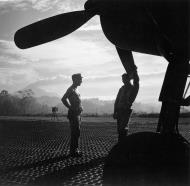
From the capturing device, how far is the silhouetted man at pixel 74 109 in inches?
298

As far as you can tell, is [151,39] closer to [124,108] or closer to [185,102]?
[185,102]

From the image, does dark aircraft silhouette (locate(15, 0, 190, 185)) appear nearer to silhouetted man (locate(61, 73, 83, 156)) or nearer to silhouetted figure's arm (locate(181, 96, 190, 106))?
silhouetted figure's arm (locate(181, 96, 190, 106))

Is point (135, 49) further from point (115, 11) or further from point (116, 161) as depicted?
point (116, 161)

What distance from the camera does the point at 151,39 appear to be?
2.52 m

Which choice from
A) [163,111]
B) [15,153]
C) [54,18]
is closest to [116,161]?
[163,111]

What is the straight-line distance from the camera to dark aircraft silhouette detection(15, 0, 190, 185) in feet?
7.15

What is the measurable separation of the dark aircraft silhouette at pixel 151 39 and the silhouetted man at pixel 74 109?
196 inches

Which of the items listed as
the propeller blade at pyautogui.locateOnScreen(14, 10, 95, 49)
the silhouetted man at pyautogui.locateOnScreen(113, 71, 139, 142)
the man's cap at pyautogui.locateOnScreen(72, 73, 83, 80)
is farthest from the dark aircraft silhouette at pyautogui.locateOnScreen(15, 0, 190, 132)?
the man's cap at pyautogui.locateOnScreen(72, 73, 83, 80)

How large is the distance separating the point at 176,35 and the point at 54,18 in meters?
0.85

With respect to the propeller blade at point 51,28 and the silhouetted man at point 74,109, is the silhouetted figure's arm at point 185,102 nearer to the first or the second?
the propeller blade at point 51,28

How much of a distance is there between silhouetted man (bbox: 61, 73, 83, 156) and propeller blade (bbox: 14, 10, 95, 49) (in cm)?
505

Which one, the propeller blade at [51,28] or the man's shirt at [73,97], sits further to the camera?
the man's shirt at [73,97]

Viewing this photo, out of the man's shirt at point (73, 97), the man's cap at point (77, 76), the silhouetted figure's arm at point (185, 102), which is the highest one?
the man's cap at point (77, 76)

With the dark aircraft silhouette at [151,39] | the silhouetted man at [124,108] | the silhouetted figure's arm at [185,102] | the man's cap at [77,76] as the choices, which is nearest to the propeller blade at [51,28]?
the dark aircraft silhouette at [151,39]
